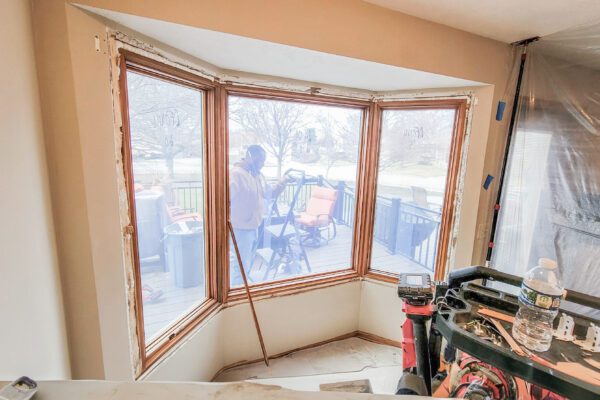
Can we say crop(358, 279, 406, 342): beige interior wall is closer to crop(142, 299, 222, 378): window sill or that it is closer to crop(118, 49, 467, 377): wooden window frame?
crop(118, 49, 467, 377): wooden window frame

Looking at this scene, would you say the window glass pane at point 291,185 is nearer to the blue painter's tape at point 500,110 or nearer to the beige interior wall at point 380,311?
the beige interior wall at point 380,311

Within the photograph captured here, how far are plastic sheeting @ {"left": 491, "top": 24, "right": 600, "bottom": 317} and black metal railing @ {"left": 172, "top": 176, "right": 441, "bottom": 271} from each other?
1.65ft

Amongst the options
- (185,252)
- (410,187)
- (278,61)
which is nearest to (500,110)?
(410,187)

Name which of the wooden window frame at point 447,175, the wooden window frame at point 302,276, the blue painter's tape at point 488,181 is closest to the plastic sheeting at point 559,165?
the blue painter's tape at point 488,181

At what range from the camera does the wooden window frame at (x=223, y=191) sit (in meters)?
1.26

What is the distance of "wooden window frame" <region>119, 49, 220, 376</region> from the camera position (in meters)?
1.16

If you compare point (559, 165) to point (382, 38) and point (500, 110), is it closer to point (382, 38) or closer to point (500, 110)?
point (500, 110)

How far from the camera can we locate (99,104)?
100cm

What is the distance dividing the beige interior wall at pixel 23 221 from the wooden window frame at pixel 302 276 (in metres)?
0.92

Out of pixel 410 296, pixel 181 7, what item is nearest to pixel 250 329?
pixel 410 296

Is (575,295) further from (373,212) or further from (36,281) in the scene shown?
(36,281)

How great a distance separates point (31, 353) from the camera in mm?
857

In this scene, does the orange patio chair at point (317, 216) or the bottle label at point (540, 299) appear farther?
the orange patio chair at point (317, 216)

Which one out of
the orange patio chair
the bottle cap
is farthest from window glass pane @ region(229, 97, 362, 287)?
the bottle cap
